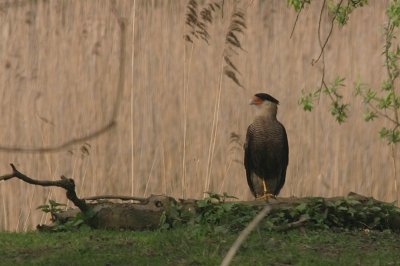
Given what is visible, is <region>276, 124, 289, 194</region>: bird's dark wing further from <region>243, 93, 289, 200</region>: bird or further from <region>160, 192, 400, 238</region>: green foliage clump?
<region>160, 192, 400, 238</region>: green foliage clump

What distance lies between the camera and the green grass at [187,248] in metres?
3.09

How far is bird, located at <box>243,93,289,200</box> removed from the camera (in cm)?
532

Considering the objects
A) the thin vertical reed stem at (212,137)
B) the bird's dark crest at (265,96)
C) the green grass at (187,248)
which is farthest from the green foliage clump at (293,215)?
the bird's dark crest at (265,96)


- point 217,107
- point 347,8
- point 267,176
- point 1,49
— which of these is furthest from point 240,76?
point 1,49

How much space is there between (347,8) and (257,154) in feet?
5.16

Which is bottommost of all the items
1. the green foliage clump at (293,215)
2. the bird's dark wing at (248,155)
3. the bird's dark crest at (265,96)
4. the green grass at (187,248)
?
the green grass at (187,248)

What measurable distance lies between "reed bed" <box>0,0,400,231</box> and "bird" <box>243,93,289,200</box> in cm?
10

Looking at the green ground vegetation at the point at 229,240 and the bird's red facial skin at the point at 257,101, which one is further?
the bird's red facial skin at the point at 257,101

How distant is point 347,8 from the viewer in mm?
4254

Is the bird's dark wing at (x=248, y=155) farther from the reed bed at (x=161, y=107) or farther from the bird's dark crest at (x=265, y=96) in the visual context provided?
the bird's dark crest at (x=265, y=96)

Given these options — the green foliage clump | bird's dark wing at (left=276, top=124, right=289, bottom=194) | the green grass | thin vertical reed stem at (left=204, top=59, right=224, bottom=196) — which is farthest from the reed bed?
the green grass

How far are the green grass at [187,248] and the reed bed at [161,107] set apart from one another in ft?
4.15

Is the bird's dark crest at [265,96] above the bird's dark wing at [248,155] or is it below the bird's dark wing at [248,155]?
above

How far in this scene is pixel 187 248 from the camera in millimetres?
3281
